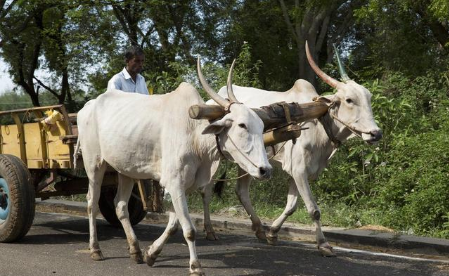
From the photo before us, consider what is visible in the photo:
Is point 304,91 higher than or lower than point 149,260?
higher

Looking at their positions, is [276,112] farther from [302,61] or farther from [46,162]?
[302,61]

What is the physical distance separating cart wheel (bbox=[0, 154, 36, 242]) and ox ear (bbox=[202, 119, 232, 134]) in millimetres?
2752

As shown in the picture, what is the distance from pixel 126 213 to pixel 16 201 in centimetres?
134

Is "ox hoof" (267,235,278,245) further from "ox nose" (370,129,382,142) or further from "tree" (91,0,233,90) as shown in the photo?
"tree" (91,0,233,90)

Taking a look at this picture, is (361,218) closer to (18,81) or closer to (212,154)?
(212,154)

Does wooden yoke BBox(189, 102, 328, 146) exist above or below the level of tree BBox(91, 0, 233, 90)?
below

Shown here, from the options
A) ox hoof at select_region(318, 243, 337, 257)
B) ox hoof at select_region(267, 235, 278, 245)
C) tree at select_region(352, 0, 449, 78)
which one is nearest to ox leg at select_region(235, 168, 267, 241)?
ox hoof at select_region(267, 235, 278, 245)

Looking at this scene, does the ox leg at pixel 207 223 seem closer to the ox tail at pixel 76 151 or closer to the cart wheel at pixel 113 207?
the cart wheel at pixel 113 207

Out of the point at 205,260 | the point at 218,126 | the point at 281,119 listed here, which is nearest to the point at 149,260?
the point at 205,260

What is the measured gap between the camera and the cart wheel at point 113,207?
8.73m

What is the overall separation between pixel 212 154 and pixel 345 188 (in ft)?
15.1

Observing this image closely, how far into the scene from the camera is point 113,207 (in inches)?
356

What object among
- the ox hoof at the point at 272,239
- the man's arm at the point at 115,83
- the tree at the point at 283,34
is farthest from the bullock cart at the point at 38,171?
the tree at the point at 283,34

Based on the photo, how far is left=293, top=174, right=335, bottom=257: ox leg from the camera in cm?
722
